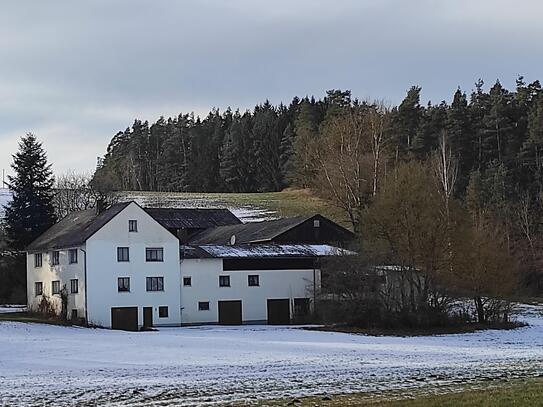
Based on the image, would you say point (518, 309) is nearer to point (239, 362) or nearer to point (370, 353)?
point (370, 353)

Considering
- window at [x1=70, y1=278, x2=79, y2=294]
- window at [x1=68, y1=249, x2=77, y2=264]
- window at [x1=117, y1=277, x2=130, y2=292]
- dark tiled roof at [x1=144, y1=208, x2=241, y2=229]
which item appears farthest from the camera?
dark tiled roof at [x1=144, y1=208, x2=241, y2=229]

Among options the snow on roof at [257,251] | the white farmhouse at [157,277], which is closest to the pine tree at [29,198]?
the white farmhouse at [157,277]

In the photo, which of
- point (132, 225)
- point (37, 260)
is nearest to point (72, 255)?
point (132, 225)

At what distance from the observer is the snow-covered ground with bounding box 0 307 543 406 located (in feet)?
70.6

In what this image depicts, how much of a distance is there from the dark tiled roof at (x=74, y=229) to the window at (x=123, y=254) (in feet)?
6.87

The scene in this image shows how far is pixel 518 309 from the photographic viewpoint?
6331cm

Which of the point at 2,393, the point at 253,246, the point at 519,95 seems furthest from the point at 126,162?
the point at 2,393

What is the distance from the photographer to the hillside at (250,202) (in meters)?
109

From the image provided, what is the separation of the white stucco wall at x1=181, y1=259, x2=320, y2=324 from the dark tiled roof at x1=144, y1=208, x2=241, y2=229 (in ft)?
68.7

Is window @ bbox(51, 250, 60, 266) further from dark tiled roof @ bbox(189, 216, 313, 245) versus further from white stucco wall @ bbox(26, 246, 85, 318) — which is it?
dark tiled roof @ bbox(189, 216, 313, 245)

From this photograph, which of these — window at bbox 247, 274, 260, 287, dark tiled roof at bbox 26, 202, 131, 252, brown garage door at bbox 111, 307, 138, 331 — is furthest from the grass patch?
window at bbox 247, 274, 260, 287

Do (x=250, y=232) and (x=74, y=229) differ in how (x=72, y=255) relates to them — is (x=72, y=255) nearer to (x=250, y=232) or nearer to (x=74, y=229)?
(x=74, y=229)

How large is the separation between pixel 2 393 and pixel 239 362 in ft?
33.6

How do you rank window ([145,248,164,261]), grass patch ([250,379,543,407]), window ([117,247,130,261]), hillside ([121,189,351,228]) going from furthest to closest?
hillside ([121,189,351,228])
window ([145,248,164,261])
window ([117,247,130,261])
grass patch ([250,379,543,407])
